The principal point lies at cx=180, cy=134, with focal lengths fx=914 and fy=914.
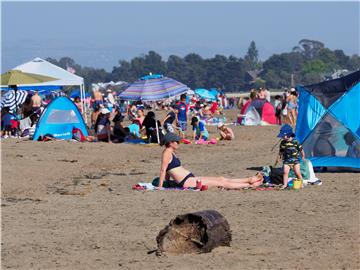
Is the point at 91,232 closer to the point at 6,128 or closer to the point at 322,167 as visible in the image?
the point at 322,167

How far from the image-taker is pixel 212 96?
51.6 metres

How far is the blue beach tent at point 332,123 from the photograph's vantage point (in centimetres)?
1554

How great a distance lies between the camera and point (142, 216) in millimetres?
11289

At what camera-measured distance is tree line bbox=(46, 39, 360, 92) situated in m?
135

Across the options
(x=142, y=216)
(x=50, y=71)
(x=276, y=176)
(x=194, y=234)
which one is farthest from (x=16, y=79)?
(x=194, y=234)

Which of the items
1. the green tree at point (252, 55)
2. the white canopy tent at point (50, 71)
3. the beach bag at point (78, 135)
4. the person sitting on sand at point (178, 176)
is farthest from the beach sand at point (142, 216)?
the green tree at point (252, 55)

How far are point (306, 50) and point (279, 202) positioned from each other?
6780 inches

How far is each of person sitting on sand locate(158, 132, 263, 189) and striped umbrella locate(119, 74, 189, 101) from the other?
9.63m

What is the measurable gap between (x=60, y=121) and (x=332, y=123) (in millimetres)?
9105

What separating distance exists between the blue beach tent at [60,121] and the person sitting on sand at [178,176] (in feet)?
29.9

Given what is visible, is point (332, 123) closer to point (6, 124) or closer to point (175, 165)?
point (175, 165)

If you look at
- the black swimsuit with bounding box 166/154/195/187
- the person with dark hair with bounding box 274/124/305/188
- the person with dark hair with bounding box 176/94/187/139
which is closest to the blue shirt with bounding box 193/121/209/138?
the person with dark hair with bounding box 176/94/187/139

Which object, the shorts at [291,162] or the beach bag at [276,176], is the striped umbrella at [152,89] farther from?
the shorts at [291,162]

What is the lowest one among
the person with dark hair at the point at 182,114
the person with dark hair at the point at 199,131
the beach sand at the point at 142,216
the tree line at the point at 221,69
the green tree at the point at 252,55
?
the beach sand at the point at 142,216
